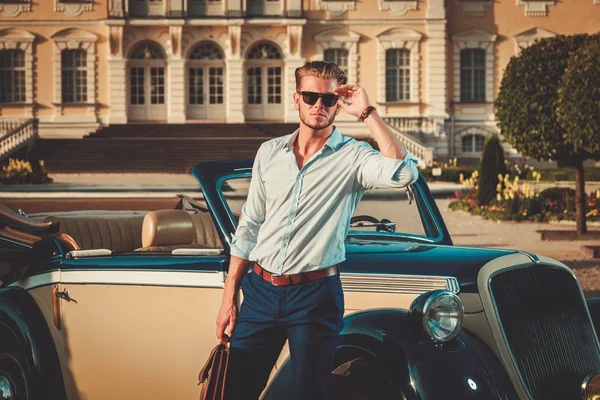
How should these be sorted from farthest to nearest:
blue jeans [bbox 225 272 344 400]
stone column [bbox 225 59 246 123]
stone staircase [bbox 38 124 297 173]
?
stone column [bbox 225 59 246 123] < stone staircase [bbox 38 124 297 173] < blue jeans [bbox 225 272 344 400]

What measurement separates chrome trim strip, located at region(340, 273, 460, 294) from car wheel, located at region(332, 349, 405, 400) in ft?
Answer: 0.99

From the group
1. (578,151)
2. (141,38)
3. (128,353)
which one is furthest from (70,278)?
(141,38)

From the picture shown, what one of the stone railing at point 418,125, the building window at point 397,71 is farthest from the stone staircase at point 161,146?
the building window at point 397,71

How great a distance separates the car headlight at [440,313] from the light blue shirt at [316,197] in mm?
404

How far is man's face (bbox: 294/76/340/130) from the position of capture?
151 inches

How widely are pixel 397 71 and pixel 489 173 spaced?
65.4 feet

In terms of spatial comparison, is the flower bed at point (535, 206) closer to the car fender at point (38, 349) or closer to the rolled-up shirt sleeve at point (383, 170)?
the car fender at point (38, 349)

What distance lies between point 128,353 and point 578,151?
13913 millimetres

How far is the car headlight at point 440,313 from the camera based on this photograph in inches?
158

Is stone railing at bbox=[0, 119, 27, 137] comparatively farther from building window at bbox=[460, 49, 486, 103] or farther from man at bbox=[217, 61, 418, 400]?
man at bbox=[217, 61, 418, 400]

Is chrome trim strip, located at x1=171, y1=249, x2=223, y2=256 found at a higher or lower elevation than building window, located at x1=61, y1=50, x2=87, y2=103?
lower

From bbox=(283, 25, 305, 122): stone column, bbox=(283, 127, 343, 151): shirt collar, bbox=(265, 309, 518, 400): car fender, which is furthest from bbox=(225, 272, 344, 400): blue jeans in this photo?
bbox=(283, 25, 305, 122): stone column

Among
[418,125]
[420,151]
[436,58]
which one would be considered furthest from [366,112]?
[436,58]

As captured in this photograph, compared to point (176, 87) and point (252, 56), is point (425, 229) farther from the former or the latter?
point (252, 56)
